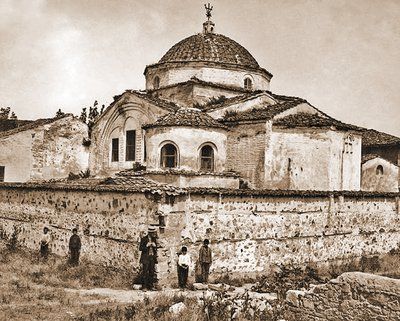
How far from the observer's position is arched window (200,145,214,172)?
18109 mm

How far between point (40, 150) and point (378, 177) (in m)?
16.0

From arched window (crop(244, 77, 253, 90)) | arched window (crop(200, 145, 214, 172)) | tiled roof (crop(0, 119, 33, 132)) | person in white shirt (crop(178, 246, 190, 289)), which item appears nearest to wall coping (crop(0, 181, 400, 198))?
person in white shirt (crop(178, 246, 190, 289))

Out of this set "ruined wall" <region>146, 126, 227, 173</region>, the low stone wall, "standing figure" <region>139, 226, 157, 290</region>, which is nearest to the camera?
the low stone wall

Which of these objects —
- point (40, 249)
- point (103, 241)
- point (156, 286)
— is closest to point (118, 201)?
point (103, 241)

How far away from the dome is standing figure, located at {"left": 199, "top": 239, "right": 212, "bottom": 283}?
39.6 feet

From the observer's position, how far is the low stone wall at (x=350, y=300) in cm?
732

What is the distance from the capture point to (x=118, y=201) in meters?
13.2

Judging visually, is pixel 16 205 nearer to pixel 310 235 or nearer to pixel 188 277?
pixel 188 277

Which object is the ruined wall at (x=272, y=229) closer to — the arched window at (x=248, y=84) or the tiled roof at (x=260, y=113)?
the tiled roof at (x=260, y=113)

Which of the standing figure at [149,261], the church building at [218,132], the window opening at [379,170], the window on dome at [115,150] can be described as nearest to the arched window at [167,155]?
the church building at [218,132]

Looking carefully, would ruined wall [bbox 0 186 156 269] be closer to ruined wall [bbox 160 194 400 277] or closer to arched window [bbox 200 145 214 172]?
ruined wall [bbox 160 194 400 277]

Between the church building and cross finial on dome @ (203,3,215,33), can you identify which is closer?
the church building

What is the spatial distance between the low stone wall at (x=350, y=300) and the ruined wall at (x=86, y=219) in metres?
4.72

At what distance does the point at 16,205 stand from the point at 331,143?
1125 centimetres
